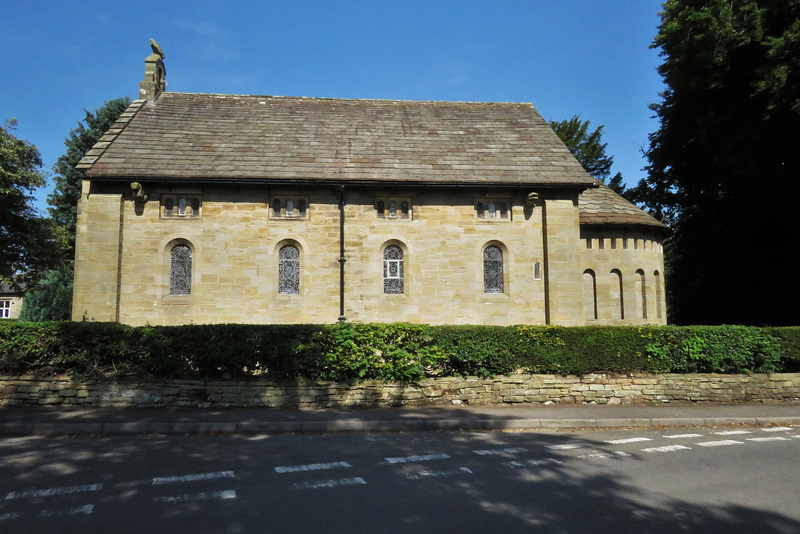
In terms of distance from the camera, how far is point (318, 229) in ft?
A: 55.6

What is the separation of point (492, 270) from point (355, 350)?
27.2ft

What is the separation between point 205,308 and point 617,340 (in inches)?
494

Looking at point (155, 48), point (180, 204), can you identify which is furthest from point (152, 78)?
point (180, 204)

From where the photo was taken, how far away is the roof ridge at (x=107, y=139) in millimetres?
16347

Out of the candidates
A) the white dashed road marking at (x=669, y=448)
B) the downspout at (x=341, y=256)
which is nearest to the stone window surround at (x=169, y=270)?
the downspout at (x=341, y=256)

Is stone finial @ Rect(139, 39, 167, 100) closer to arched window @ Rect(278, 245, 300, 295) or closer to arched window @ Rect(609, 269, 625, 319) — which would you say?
arched window @ Rect(278, 245, 300, 295)

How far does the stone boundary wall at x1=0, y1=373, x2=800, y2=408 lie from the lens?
392 inches

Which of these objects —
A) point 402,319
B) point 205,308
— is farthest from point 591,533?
point 205,308

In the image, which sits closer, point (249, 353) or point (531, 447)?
point (531, 447)

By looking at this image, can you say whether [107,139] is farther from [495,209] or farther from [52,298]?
[52,298]

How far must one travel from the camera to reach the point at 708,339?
12195 mm

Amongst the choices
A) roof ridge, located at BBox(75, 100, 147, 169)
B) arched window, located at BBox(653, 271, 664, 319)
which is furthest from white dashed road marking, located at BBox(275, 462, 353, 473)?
arched window, located at BBox(653, 271, 664, 319)

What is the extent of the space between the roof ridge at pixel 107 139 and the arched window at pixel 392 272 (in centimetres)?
1032

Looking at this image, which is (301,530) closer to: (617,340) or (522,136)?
(617,340)
